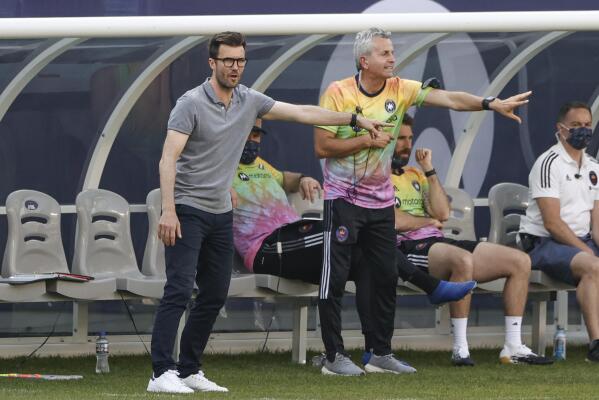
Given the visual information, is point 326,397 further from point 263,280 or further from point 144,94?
point 144,94

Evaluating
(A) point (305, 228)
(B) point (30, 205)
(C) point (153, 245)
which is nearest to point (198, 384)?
(A) point (305, 228)

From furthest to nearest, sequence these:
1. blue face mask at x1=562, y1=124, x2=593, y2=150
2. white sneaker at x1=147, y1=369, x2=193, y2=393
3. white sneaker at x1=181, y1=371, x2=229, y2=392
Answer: blue face mask at x1=562, y1=124, x2=593, y2=150 → white sneaker at x1=181, y1=371, x2=229, y2=392 → white sneaker at x1=147, y1=369, x2=193, y2=393

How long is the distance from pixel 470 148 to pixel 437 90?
2716 mm

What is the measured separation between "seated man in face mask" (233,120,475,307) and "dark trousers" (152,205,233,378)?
1535 millimetres

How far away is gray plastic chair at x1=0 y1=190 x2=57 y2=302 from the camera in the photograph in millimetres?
10062

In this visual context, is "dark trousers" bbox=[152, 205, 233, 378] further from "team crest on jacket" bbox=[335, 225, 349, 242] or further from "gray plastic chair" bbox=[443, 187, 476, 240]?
"gray plastic chair" bbox=[443, 187, 476, 240]

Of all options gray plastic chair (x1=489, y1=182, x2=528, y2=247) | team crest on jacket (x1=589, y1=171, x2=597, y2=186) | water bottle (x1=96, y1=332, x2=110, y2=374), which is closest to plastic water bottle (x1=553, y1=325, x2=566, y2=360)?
gray plastic chair (x1=489, y1=182, x2=528, y2=247)

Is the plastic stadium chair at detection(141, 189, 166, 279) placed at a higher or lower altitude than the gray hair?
lower

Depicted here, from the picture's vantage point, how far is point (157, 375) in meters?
8.20

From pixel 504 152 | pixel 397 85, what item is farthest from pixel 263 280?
pixel 504 152

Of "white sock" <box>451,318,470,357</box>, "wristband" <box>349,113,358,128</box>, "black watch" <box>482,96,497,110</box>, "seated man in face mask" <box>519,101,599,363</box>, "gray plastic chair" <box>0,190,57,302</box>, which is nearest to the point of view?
"wristband" <box>349,113,358,128</box>

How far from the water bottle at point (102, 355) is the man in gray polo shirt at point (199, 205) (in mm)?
1206

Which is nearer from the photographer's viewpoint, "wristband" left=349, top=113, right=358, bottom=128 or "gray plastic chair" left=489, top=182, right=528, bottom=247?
"wristband" left=349, top=113, right=358, bottom=128

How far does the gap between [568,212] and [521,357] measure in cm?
117
